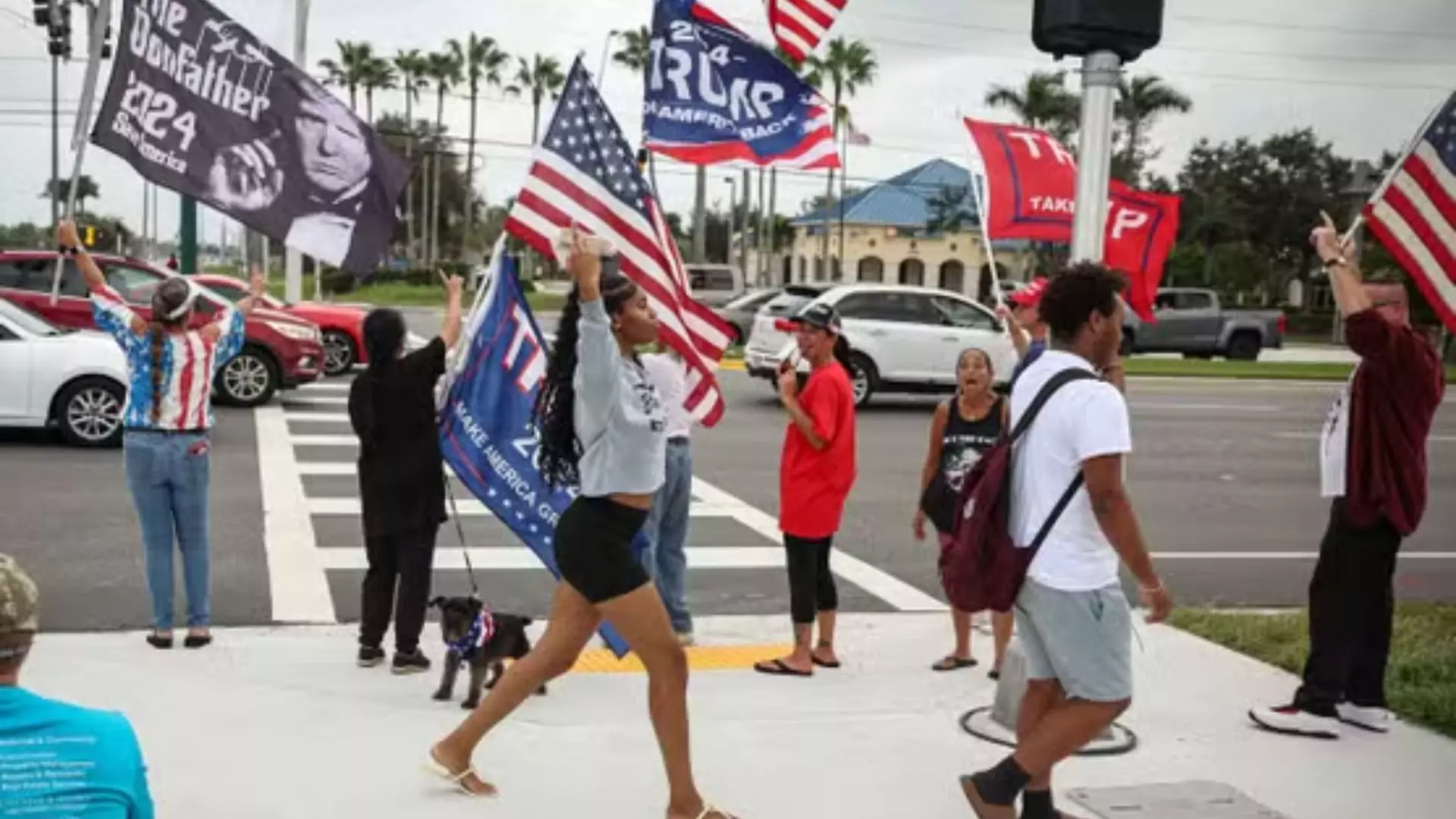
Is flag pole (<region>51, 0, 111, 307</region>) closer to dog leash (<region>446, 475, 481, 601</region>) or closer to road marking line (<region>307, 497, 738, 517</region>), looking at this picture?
dog leash (<region>446, 475, 481, 601</region>)

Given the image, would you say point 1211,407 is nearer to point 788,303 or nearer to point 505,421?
point 788,303

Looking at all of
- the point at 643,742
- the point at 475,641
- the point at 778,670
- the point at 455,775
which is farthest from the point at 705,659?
the point at 455,775

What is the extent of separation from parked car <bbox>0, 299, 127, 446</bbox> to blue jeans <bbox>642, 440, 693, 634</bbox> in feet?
26.7

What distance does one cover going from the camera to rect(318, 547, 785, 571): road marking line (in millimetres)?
8812

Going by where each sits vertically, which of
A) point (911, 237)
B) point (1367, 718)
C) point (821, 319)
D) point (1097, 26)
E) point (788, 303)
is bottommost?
point (1367, 718)

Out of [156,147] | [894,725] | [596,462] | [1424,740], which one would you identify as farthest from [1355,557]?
[156,147]

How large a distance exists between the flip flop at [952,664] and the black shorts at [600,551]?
2651 millimetres

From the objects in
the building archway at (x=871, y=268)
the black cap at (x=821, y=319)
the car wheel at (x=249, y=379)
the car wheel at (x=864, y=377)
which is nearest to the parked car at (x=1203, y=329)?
the car wheel at (x=864, y=377)

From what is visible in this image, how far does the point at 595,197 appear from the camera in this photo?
581cm

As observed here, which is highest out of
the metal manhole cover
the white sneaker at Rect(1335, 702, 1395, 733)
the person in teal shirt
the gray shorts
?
the person in teal shirt

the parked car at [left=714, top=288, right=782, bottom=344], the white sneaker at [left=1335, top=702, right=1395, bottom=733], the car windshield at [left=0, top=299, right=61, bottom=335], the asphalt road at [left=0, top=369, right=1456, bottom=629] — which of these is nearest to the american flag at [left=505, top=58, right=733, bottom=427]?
the asphalt road at [left=0, top=369, right=1456, bottom=629]

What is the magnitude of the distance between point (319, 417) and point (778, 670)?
1080 centimetres

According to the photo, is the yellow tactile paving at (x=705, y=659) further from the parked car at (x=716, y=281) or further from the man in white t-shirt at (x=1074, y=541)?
the parked car at (x=716, y=281)

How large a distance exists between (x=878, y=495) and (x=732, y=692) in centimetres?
612
